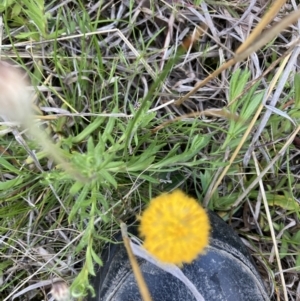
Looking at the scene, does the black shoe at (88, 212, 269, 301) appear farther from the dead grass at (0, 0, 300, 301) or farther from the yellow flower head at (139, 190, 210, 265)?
the yellow flower head at (139, 190, 210, 265)

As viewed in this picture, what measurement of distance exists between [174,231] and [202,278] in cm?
45

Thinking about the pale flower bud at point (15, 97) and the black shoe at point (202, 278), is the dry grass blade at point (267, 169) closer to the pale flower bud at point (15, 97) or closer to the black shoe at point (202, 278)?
the black shoe at point (202, 278)

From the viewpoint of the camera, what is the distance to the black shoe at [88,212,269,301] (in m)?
1.19

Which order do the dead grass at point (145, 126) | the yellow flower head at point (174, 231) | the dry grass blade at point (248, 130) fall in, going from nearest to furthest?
1. the yellow flower head at point (174, 231)
2. the dry grass blade at point (248, 130)
3. the dead grass at point (145, 126)

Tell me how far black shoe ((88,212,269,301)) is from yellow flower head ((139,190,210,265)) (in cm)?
36

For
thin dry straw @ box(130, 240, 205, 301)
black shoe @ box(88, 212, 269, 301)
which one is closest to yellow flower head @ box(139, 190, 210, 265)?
thin dry straw @ box(130, 240, 205, 301)

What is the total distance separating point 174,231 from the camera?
0.80 m

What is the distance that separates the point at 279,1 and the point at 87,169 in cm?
43

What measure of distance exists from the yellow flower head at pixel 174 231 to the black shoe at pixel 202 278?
0.36 metres

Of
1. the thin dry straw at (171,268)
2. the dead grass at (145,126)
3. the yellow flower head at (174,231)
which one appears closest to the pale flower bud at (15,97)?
the yellow flower head at (174,231)

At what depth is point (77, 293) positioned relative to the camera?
0.93m

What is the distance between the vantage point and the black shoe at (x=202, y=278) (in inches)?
47.0

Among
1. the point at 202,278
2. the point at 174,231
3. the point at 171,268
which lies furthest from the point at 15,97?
the point at 202,278

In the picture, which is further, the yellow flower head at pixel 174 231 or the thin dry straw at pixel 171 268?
the thin dry straw at pixel 171 268
